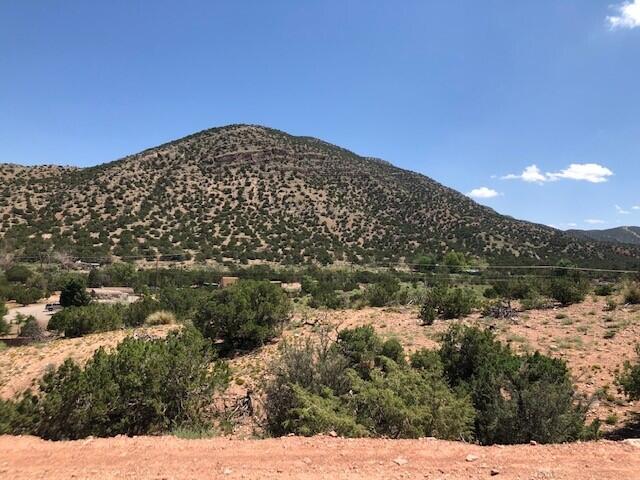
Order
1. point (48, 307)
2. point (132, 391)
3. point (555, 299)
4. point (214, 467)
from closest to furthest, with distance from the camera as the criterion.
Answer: point (214, 467) → point (132, 391) → point (555, 299) → point (48, 307)

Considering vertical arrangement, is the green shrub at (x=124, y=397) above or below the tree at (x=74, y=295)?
above

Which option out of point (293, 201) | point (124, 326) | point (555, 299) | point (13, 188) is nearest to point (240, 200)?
point (293, 201)

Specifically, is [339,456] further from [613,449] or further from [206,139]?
[206,139]

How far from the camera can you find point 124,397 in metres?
8.68

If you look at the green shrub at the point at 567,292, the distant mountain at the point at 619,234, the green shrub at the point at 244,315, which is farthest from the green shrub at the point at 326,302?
the distant mountain at the point at 619,234

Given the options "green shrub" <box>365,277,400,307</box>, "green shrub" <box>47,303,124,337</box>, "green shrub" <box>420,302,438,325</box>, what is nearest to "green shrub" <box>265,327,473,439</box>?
"green shrub" <box>420,302,438,325</box>

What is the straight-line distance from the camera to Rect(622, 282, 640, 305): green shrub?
18.4 m

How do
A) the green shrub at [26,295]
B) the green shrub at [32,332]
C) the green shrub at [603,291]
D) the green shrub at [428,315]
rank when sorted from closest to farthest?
the green shrub at [428,315]
the green shrub at [32,332]
the green shrub at [603,291]
the green shrub at [26,295]

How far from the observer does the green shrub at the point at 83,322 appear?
63.6 feet

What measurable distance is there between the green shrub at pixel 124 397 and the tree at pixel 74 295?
1836cm

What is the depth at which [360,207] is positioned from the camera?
69562mm

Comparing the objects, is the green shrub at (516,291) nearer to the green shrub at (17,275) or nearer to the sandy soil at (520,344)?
the sandy soil at (520,344)

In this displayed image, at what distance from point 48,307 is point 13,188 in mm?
42577

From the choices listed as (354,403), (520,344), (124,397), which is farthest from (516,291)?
(124,397)
